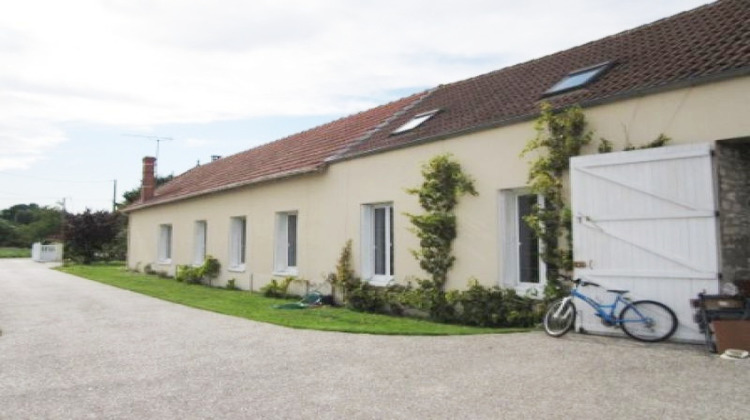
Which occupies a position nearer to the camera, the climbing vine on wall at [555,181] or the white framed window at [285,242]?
the climbing vine on wall at [555,181]

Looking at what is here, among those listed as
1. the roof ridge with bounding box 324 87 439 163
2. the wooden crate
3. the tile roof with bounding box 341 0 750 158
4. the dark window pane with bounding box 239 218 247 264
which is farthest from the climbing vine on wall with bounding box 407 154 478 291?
the dark window pane with bounding box 239 218 247 264

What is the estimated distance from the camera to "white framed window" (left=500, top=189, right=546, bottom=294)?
9.23 metres

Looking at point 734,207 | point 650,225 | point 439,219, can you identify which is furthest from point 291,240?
point 734,207

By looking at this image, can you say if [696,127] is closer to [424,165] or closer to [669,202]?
[669,202]

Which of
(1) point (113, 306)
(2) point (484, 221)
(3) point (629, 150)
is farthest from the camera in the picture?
(1) point (113, 306)

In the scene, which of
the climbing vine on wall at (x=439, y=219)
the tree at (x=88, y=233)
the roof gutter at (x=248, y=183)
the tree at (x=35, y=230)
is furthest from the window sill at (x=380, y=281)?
the tree at (x=35, y=230)

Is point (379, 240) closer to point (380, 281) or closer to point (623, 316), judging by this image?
point (380, 281)

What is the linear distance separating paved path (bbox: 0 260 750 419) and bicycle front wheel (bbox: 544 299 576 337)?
15 cm

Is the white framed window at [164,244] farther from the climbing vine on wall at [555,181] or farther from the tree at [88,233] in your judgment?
the climbing vine on wall at [555,181]

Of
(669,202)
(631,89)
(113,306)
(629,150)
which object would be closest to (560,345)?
(669,202)

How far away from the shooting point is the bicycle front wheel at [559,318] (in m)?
7.66

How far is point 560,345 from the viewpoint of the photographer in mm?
7070

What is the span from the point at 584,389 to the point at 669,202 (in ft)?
10.6

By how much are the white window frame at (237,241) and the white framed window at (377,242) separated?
645 centimetres
